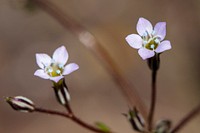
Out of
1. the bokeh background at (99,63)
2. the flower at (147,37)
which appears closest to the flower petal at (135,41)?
the flower at (147,37)

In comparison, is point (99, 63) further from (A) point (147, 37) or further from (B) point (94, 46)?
(A) point (147, 37)

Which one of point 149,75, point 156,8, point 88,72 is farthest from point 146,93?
point 156,8

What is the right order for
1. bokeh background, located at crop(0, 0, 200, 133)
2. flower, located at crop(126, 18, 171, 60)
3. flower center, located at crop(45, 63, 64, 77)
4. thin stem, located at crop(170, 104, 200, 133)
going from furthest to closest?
1. bokeh background, located at crop(0, 0, 200, 133)
2. thin stem, located at crop(170, 104, 200, 133)
3. flower center, located at crop(45, 63, 64, 77)
4. flower, located at crop(126, 18, 171, 60)

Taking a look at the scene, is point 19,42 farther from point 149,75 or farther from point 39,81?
point 149,75

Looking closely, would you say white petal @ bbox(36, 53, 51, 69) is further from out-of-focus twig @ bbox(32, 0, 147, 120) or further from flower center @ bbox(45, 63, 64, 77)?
out-of-focus twig @ bbox(32, 0, 147, 120)

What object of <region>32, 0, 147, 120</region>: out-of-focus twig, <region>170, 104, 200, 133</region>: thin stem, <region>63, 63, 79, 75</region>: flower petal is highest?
<region>63, 63, 79, 75</region>: flower petal

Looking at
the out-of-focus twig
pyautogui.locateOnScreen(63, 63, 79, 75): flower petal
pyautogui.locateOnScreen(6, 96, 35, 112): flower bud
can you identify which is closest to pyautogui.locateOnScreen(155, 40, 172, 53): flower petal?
pyautogui.locateOnScreen(63, 63, 79, 75): flower petal

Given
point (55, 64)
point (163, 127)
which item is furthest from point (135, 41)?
point (163, 127)
